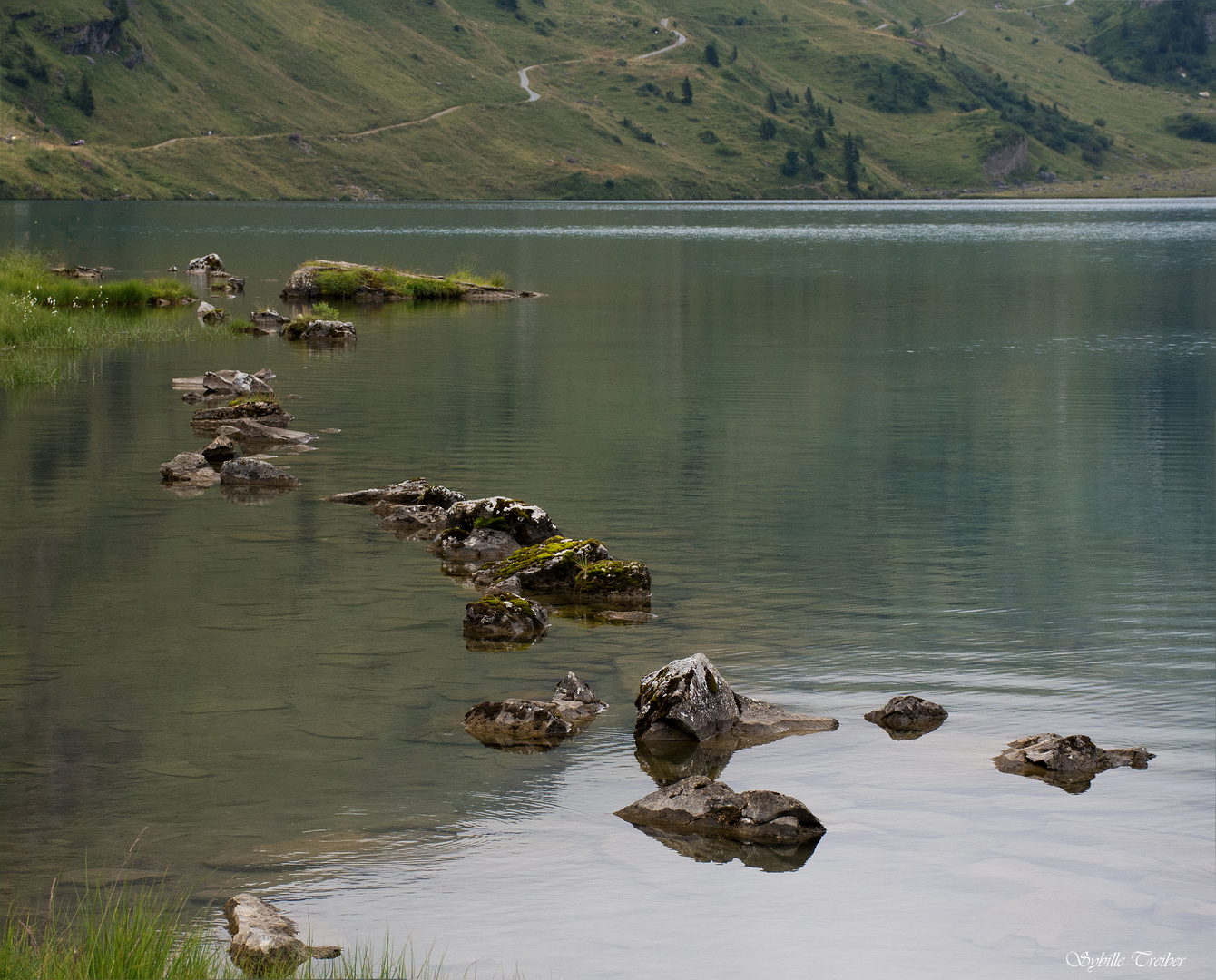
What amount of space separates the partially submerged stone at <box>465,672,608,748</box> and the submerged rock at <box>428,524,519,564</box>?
7851 millimetres

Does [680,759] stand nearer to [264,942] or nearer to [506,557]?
[264,942]

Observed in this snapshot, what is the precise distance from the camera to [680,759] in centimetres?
1461

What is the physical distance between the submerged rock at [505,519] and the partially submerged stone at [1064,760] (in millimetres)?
11140

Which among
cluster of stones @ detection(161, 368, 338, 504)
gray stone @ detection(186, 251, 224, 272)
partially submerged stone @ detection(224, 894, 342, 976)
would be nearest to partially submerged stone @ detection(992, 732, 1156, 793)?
partially submerged stone @ detection(224, 894, 342, 976)

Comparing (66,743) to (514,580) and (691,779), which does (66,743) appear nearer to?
(691,779)

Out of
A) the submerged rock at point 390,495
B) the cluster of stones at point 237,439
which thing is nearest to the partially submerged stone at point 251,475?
the cluster of stones at point 237,439

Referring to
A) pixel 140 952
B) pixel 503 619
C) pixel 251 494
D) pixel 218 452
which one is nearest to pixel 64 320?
pixel 218 452

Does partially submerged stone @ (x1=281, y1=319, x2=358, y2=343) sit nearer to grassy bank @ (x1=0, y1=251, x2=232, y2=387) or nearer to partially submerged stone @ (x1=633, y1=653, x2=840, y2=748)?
grassy bank @ (x1=0, y1=251, x2=232, y2=387)

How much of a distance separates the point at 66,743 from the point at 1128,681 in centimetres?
1265

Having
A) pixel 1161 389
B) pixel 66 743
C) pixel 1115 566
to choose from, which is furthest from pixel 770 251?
pixel 66 743

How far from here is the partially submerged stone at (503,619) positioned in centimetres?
1875

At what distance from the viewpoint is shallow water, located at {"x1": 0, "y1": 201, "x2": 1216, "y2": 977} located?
11383 mm

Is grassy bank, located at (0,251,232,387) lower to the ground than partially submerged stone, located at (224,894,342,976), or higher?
higher

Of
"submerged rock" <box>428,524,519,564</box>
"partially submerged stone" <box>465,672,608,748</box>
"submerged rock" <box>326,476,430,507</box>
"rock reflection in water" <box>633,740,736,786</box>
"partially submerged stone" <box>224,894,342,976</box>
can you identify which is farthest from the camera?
"submerged rock" <box>326,476,430,507</box>
